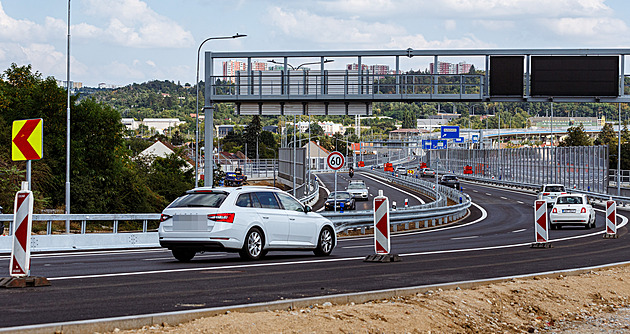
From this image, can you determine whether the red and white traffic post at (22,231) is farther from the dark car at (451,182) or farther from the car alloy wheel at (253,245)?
the dark car at (451,182)

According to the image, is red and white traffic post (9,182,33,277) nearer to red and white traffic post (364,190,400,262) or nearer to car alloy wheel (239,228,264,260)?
car alloy wheel (239,228,264,260)

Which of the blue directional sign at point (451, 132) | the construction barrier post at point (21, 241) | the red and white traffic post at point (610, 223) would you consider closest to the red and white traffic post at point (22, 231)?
the construction barrier post at point (21, 241)

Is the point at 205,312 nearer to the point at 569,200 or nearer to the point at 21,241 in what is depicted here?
the point at 21,241

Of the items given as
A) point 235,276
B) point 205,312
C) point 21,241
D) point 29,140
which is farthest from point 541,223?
point 205,312

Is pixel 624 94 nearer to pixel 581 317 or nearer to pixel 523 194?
pixel 581 317

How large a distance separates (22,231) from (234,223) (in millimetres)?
5687

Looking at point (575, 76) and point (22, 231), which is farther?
point (575, 76)

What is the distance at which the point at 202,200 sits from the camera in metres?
16.6

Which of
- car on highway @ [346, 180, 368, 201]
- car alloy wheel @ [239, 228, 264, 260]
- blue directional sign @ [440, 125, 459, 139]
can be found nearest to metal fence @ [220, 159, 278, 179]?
blue directional sign @ [440, 125, 459, 139]

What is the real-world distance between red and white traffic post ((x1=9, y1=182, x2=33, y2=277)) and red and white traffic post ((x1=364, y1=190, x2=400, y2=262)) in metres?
6.61

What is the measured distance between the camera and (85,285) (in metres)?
11.7

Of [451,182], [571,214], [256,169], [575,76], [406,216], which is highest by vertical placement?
[575,76]

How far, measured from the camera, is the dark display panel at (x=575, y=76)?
3319cm

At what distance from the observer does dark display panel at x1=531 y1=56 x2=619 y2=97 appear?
1307 inches
